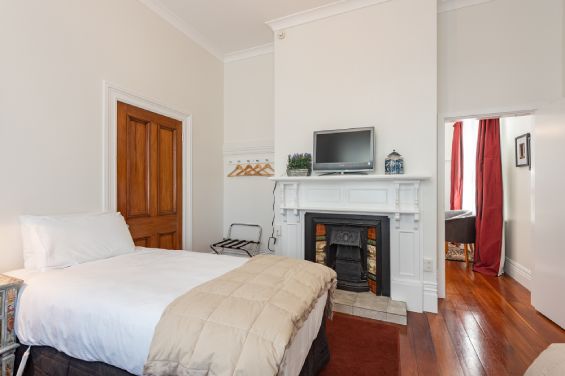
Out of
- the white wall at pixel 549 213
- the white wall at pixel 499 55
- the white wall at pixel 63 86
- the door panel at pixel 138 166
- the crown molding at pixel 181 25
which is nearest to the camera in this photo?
the white wall at pixel 63 86

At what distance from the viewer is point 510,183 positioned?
3.73m

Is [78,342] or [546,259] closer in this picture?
[78,342]

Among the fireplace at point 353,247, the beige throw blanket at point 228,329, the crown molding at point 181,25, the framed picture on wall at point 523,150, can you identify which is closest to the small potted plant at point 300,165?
the fireplace at point 353,247

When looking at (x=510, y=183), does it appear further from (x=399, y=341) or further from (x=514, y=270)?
(x=399, y=341)

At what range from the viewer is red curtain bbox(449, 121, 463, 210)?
508 cm

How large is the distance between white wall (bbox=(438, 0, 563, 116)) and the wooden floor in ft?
6.58

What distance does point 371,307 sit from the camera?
8.36 ft

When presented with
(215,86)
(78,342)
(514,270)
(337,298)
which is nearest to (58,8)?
(215,86)

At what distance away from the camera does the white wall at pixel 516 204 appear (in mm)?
3250

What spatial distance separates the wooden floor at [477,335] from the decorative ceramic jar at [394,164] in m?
1.40

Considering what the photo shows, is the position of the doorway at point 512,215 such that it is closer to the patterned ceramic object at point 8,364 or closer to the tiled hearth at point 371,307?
the tiled hearth at point 371,307

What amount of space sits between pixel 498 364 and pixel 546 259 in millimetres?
1244

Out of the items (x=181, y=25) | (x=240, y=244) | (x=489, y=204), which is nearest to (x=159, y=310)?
(x=240, y=244)

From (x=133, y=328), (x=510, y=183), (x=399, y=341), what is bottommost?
(x=399, y=341)
